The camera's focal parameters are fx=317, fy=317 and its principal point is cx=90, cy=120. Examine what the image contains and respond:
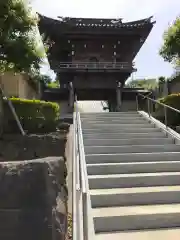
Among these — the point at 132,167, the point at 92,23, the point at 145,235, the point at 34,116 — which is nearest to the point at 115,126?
the point at 132,167

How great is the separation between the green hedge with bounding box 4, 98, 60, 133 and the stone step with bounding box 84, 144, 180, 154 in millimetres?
6511

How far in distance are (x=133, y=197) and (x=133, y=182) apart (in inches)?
21.9

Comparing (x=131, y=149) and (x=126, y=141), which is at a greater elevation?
(x=126, y=141)

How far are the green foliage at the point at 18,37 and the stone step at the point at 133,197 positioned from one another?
27.8 ft

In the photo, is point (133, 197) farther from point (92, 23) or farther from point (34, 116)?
point (92, 23)

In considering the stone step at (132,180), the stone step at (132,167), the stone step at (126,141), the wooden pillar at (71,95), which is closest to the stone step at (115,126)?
the stone step at (126,141)

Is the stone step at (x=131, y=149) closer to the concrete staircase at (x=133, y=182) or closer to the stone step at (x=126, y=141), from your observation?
the concrete staircase at (x=133, y=182)

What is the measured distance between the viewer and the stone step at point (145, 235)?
4.11 meters

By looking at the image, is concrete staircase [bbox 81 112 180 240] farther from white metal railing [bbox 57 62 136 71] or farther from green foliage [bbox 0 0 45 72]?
white metal railing [bbox 57 62 136 71]

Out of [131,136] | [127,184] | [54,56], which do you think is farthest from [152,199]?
[54,56]

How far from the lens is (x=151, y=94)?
24359 mm

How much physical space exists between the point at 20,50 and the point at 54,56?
13255 millimetres

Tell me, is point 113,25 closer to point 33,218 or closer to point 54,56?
point 54,56

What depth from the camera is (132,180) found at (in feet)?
18.3
